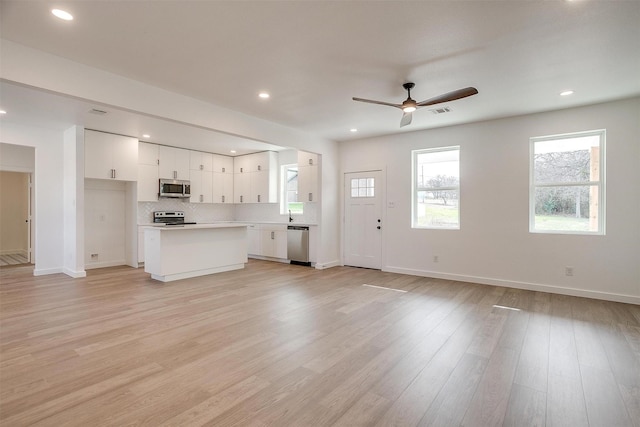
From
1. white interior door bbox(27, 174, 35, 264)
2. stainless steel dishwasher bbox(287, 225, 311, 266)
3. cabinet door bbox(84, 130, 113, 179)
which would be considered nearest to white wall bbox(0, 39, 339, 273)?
stainless steel dishwasher bbox(287, 225, 311, 266)

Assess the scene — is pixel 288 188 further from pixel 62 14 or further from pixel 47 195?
pixel 62 14

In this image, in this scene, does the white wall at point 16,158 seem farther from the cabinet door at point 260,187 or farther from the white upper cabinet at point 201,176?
the cabinet door at point 260,187

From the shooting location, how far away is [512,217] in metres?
4.94

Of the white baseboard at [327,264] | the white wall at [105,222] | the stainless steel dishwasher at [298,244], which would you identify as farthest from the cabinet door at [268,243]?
the white wall at [105,222]

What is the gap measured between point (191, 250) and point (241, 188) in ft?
10.5

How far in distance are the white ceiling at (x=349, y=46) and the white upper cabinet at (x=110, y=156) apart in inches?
76.7

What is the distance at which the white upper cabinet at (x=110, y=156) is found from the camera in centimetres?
588

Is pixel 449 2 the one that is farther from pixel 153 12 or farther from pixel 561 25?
pixel 153 12

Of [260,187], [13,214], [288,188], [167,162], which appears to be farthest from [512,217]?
[13,214]

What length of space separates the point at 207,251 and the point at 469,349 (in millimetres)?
4526

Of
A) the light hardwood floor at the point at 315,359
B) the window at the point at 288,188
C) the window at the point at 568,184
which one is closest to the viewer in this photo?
the light hardwood floor at the point at 315,359

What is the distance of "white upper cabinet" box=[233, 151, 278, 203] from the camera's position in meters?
7.78

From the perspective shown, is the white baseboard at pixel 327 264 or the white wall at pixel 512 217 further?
the white baseboard at pixel 327 264

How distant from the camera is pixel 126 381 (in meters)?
2.21
